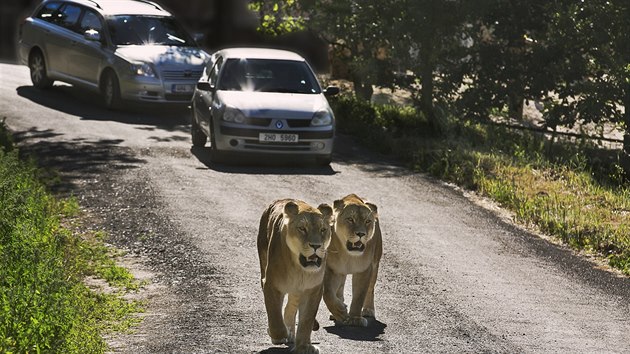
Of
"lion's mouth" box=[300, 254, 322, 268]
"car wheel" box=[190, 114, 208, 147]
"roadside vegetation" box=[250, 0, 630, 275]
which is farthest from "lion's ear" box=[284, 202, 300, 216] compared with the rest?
"car wheel" box=[190, 114, 208, 147]

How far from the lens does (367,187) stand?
19.5m

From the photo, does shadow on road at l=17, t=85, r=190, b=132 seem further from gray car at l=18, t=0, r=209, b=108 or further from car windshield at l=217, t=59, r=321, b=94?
car windshield at l=217, t=59, r=321, b=94

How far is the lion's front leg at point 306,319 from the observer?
32.6 feet

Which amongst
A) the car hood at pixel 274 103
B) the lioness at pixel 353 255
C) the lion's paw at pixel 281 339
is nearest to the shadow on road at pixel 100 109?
the car hood at pixel 274 103

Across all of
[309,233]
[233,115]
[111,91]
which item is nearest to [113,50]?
[111,91]

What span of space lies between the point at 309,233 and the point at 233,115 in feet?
35.9

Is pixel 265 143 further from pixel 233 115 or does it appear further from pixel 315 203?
pixel 315 203

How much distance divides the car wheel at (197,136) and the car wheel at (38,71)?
19.3 feet

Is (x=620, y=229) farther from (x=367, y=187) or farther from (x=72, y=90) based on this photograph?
(x=72, y=90)

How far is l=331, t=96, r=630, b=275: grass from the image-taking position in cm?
1681

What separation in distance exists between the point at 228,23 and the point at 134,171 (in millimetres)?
14429

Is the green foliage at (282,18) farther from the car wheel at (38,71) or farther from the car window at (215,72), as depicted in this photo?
the car window at (215,72)

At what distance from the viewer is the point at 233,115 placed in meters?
20.5

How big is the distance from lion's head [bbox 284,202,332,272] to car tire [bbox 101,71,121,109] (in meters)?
16.0
